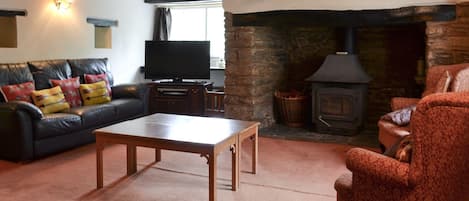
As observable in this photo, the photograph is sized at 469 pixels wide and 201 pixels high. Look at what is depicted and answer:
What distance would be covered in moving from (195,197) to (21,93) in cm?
246

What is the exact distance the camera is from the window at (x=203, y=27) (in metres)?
7.20

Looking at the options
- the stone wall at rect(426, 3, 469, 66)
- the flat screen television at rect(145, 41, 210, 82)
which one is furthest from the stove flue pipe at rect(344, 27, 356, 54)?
the flat screen television at rect(145, 41, 210, 82)

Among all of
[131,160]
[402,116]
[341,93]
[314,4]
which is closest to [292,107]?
[341,93]

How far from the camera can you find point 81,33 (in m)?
5.98

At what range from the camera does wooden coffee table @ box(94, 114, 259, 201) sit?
121 inches

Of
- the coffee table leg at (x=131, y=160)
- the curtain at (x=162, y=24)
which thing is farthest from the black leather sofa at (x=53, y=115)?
the curtain at (x=162, y=24)

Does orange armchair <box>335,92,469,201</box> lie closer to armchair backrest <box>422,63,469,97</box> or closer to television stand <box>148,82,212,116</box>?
armchair backrest <box>422,63,469,97</box>

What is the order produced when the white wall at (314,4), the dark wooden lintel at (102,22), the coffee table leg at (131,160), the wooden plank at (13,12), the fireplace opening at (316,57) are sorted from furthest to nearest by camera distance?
the dark wooden lintel at (102,22) → the fireplace opening at (316,57) → the wooden plank at (13,12) → the white wall at (314,4) → the coffee table leg at (131,160)

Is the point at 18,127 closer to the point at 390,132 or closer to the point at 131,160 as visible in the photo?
the point at 131,160

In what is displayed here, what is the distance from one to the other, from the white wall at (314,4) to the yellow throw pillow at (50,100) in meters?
2.32

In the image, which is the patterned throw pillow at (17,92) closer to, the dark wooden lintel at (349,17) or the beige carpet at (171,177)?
the beige carpet at (171,177)

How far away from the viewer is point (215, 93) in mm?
6613

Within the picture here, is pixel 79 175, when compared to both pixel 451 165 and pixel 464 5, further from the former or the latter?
pixel 464 5

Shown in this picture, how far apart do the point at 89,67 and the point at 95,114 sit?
42.3 inches
